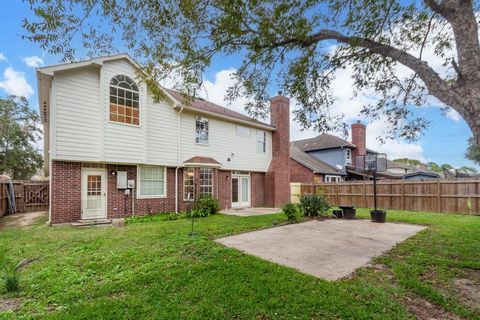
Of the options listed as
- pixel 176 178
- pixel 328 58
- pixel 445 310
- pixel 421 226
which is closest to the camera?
pixel 445 310

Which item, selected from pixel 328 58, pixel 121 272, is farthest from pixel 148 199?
pixel 328 58

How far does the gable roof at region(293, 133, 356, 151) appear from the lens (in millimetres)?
22734

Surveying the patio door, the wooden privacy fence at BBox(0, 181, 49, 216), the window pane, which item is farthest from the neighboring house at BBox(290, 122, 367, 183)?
the wooden privacy fence at BBox(0, 181, 49, 216)

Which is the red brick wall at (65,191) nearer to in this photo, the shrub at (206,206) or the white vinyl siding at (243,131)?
the shrub at (206,206)

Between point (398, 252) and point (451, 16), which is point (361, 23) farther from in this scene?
point (398, 252)

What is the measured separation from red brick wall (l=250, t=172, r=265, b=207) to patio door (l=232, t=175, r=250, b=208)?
351mm

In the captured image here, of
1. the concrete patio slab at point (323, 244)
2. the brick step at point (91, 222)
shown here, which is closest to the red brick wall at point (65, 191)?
the brick step at point (91, 222)

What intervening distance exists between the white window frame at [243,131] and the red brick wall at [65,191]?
8485mm

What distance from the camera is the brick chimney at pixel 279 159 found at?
15.8 metres

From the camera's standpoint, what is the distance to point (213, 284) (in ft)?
12.3

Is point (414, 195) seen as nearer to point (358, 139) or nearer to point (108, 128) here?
point (358, 139)

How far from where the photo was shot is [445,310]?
122 inches

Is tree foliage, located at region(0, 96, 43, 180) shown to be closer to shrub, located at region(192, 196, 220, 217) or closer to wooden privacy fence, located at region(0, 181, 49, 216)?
wooden privacy fence, located at region(0, 181, 49, 216)

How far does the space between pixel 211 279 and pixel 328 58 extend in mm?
5671
